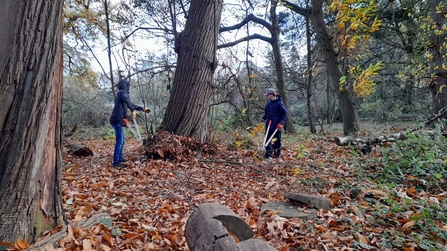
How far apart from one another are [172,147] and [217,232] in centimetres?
370

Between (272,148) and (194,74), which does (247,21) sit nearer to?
(194,74)

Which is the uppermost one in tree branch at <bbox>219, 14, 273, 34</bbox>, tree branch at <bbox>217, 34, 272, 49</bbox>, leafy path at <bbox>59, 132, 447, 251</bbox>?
tree branch at <bbox>219, 14, 273, 34</bbox>

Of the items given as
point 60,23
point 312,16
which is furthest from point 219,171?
point 312,16

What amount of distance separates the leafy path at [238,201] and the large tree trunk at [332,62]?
4.38 metres

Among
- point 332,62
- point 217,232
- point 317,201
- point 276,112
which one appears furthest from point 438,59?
point 217,232

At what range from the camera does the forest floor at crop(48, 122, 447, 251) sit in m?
2.51

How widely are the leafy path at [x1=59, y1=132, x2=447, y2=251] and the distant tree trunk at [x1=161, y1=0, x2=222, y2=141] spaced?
2.74 ft

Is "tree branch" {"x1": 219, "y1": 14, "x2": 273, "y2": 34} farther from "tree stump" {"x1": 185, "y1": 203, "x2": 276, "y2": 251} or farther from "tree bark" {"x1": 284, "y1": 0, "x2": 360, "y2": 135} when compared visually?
"tree stump" {"x1": 185, "y1": 203, "x2": 276, "y2": 251}

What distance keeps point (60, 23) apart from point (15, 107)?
0.82 m

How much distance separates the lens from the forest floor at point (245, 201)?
251 cm

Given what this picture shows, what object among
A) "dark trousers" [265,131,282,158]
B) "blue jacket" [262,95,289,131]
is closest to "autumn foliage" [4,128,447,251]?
"dark trousers" [265,131,282,158]

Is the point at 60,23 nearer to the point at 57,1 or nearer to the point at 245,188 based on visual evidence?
the point at 57,1

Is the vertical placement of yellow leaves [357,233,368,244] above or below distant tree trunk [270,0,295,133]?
below

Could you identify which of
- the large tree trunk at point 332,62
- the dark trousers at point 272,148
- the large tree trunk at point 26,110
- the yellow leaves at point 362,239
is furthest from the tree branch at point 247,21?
the yellow leaves at point 362,239
